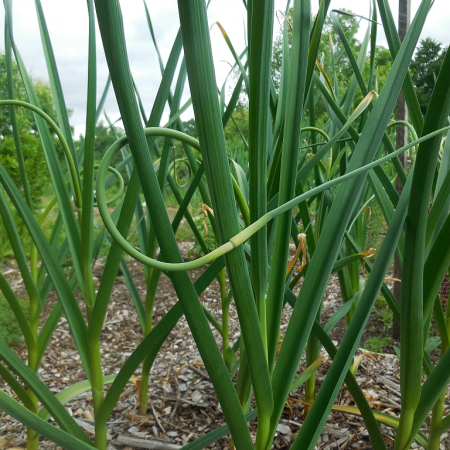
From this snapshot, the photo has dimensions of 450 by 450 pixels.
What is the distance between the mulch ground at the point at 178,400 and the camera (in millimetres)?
761

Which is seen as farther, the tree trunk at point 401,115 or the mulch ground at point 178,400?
the tree trunk at point 401,115

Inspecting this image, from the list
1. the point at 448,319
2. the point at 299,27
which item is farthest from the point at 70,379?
the point at 299,27

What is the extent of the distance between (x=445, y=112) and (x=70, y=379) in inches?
47.8

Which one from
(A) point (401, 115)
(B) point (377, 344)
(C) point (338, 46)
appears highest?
(C) point (338, 46)

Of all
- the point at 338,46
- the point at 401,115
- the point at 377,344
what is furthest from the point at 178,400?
the point at 338,46

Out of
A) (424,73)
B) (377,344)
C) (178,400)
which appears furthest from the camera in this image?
(424,73)

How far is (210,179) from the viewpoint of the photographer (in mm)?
280

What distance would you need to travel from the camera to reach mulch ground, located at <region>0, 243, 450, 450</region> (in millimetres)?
761

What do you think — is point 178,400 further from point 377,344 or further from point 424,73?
point 424,73

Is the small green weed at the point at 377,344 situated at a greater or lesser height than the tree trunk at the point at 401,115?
lesser

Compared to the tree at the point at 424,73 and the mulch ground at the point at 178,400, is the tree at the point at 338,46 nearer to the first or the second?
the tree at the point at 424,73

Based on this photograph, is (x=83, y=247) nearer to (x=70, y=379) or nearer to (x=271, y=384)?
(x=271, y=384)

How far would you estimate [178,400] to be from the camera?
3.03 ft

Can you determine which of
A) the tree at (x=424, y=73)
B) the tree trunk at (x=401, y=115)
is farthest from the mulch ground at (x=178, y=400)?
the tree at (x=424, y=73)
